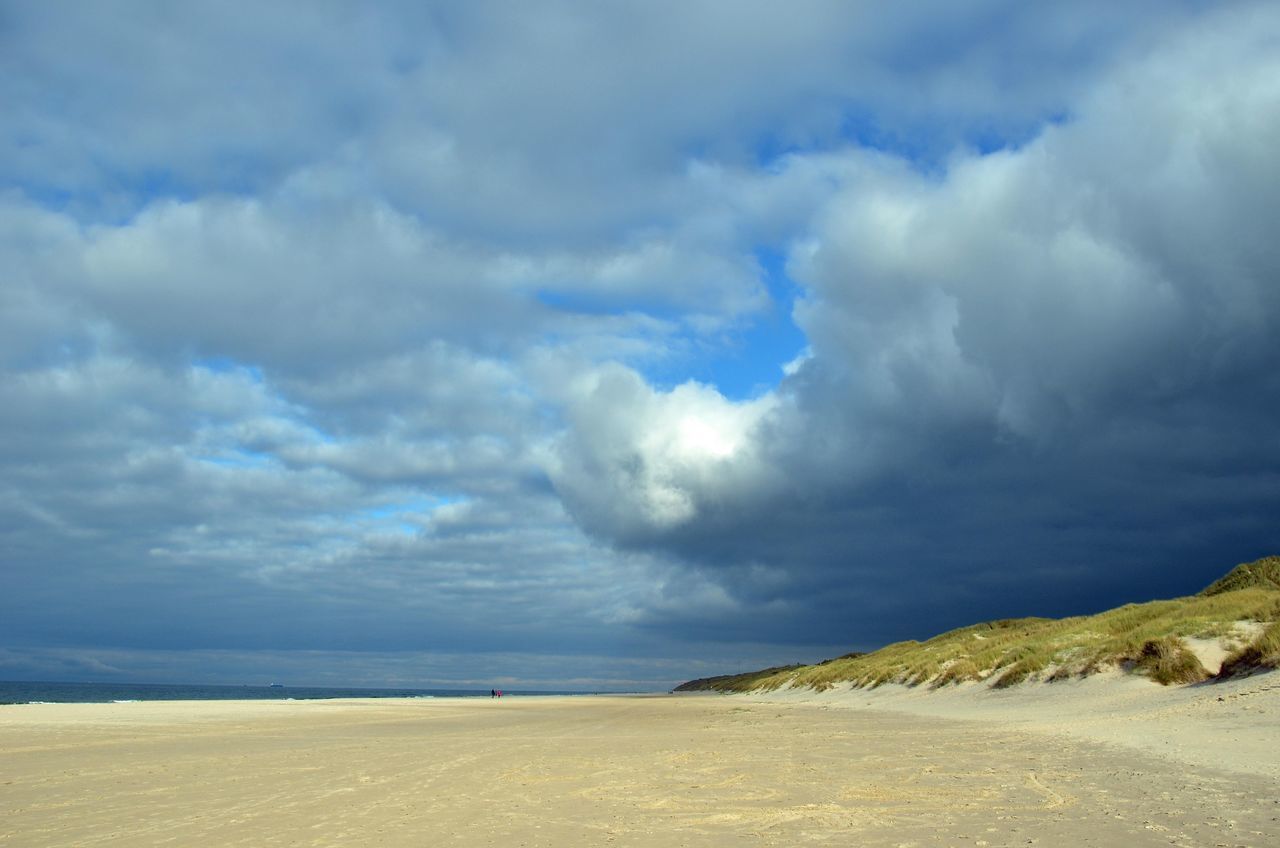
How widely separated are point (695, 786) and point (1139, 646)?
2144 centimetres

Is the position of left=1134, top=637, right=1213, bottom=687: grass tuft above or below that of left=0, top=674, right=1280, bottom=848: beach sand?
above

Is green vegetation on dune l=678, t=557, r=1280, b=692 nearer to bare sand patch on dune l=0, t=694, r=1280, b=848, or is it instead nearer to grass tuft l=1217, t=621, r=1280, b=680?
grass tuft l=1217, t=621, r=1280, b=680

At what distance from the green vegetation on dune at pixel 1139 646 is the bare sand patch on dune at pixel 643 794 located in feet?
23.8

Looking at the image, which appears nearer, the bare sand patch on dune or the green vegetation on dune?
the bare sand patch on dune

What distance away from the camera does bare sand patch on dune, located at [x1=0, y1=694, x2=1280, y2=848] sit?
938 cm

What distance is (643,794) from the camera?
1248 cm

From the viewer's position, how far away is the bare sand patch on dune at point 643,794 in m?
9.38

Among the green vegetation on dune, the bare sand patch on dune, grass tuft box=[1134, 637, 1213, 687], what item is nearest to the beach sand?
the bare sand patch on dune

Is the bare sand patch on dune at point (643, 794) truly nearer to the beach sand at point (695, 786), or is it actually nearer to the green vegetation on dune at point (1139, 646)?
the beach sand at point (695, 786)

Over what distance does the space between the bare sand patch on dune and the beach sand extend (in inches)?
2.0

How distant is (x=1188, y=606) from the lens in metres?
33.8

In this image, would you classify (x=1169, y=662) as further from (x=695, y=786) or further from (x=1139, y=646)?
(x=695, y=786)

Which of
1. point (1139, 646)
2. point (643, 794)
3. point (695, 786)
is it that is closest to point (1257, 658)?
point (1139, 646)

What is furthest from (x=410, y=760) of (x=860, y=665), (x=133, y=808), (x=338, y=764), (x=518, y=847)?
(x=860, y=665)
